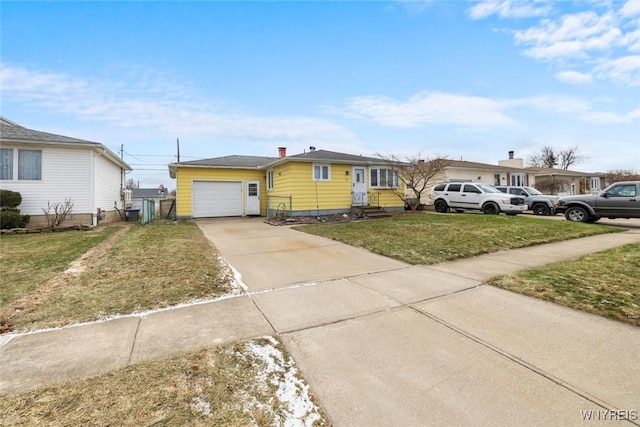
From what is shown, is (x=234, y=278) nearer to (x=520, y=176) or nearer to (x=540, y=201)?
(x=540, y=201)

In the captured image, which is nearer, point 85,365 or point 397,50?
point 85,365

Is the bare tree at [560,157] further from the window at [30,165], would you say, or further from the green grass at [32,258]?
the window at [30,165]

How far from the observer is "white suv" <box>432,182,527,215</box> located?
14.4 metres

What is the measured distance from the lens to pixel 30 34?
9750mm

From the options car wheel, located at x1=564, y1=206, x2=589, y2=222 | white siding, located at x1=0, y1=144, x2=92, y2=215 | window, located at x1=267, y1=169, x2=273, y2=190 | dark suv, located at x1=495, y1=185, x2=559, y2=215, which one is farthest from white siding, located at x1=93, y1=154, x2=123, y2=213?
dark suv, located at x1=495, y1=185, x2=559, y2=215

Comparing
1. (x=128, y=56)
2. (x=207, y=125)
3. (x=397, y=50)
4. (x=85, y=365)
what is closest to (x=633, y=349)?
(x=85, y=365)

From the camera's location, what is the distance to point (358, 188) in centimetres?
1555

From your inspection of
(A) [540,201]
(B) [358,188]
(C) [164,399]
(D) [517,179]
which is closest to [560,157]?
(D) [517,179]

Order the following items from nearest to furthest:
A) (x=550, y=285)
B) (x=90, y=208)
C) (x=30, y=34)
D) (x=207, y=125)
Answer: (x=550, y=285) < (x=30, y=34) < (x=90, y=208) < (x=207, y=125)

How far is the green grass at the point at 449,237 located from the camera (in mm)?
6586

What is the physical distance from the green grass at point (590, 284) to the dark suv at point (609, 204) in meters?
7.17

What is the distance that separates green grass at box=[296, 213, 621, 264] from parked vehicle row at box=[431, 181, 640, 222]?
1888 mm

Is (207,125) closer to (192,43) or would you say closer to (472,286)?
(192,43)

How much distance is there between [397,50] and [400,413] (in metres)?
12.9
